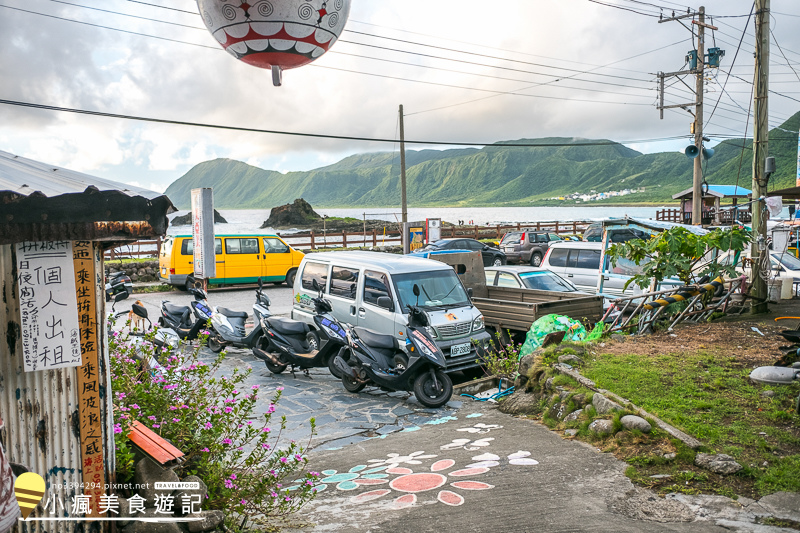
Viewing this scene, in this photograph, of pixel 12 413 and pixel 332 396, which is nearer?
pixel 12 413

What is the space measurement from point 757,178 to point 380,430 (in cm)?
941

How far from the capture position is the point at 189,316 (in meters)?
11.4

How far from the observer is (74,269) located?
3.21 m

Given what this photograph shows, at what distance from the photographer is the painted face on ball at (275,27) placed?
11.5ft

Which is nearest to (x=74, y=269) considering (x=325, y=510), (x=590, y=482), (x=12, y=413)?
(x=12, y=413)

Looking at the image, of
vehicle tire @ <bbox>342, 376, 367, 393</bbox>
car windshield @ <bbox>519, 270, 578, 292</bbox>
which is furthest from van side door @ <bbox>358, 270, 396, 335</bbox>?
car windshield @ <bbox>519, 270, 578, 292</bbox>

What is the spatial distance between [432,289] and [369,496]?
5.12 meters

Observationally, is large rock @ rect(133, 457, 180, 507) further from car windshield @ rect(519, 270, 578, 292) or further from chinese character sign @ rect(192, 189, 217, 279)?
car windshield @ rect(519, 270, 578, 292)

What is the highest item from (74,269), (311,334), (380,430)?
(74,269)

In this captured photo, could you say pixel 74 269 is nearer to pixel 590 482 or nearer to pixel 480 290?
pixel 590 482

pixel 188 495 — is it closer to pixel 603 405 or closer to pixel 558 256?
pixel 603 405

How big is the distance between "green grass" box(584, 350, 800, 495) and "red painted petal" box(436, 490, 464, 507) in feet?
5.59

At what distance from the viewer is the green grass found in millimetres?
4934

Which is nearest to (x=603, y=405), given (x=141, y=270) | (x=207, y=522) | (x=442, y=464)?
(x=442, y=464)
